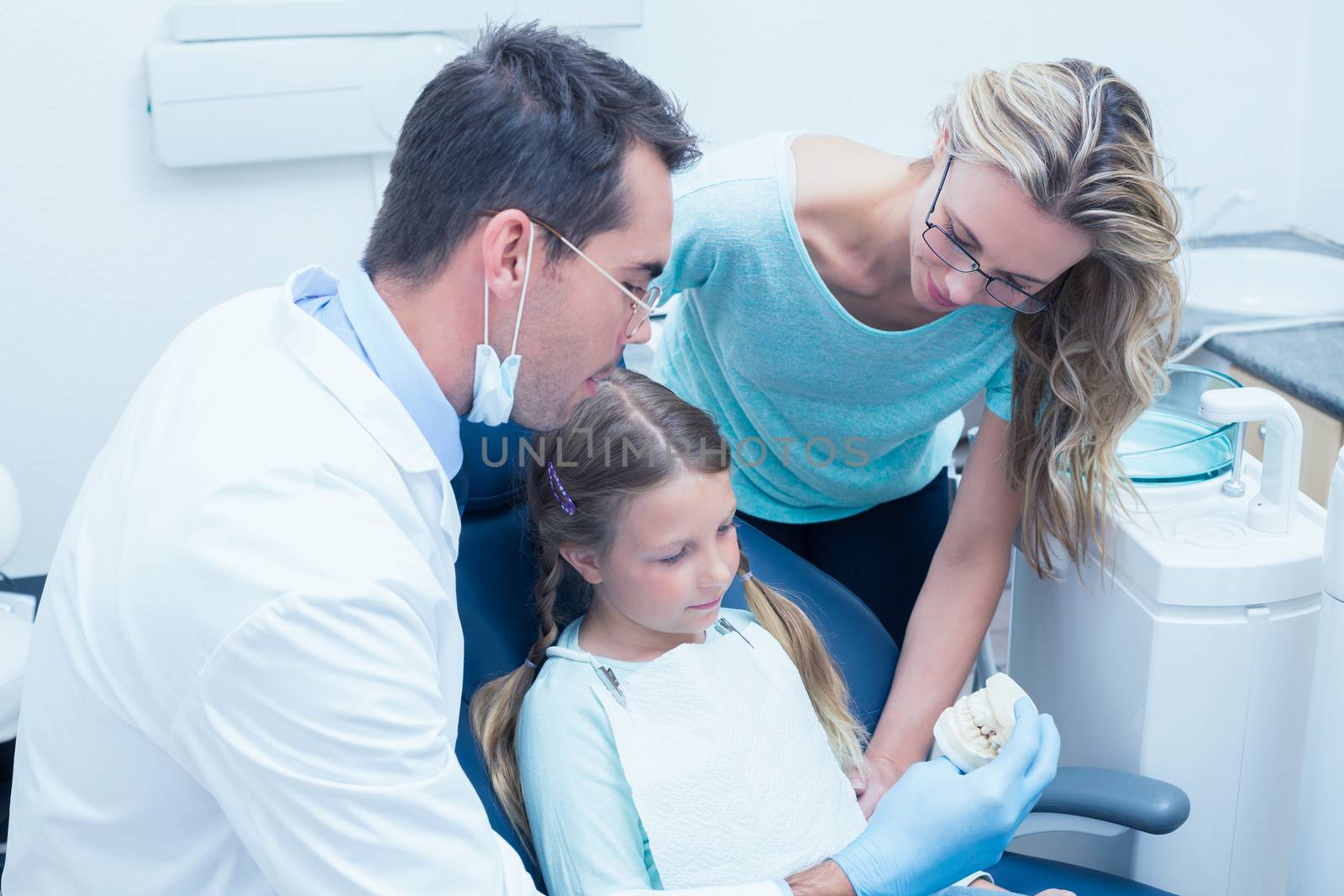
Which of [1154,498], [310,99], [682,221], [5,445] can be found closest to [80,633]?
[682,221]

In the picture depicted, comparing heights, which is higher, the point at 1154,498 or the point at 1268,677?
the point at 1154,498

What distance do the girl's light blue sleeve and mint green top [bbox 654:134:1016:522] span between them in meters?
0.43

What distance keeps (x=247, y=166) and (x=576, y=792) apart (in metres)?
1.47

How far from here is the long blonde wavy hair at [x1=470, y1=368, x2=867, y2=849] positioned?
121 centimetres

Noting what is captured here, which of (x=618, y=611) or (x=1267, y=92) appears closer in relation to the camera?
(x=618, y=611)

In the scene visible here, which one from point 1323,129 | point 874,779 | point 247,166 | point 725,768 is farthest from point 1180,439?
point 247,166

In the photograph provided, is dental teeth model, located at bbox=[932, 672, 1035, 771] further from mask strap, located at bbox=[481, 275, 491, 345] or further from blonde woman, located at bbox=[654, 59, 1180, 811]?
mask strap, located at bbox=[481, 275, 491, 345]

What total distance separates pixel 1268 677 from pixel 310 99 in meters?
1.71

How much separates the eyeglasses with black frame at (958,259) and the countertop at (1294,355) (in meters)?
0.78

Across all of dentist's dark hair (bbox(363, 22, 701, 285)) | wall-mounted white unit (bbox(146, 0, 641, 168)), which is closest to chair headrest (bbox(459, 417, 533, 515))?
dentist's dark hair (bbox(363, 22, 701, 285))

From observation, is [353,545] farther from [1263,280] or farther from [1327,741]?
[1263,280]

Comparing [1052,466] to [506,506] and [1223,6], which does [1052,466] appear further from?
[1223,6]

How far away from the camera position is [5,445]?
2273mm

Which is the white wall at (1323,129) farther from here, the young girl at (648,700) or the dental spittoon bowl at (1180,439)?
the young girl at (648,700)
